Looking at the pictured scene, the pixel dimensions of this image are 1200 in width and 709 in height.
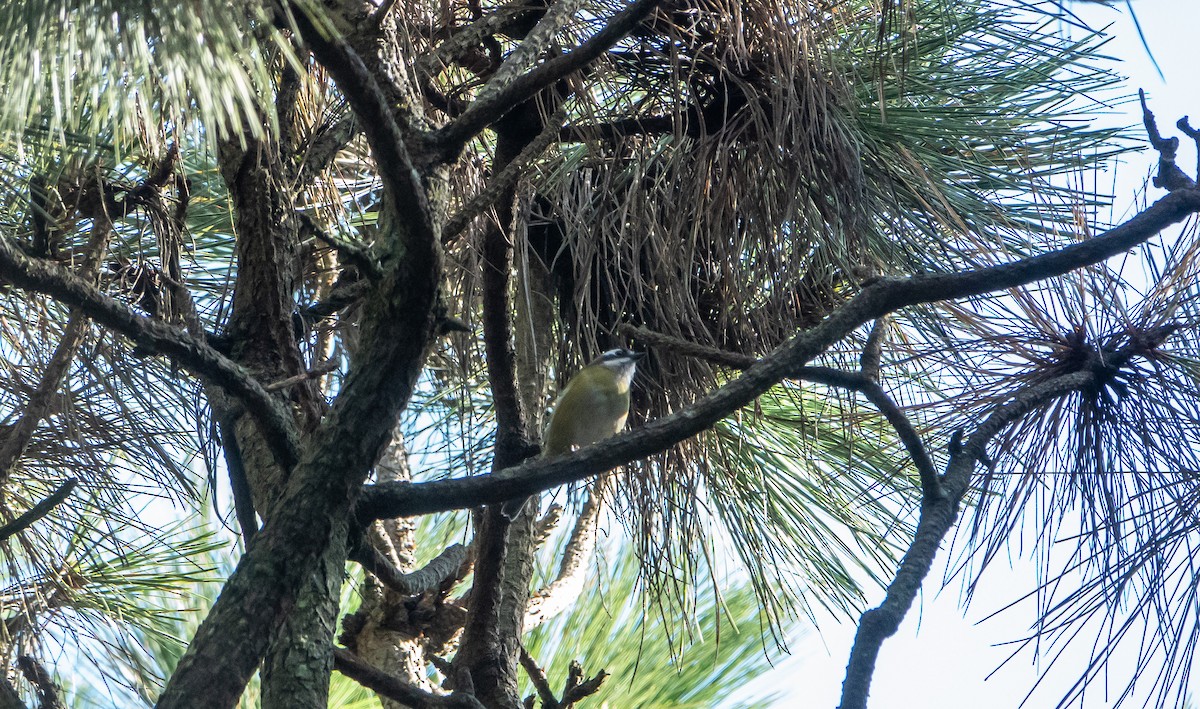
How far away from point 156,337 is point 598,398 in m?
1.38

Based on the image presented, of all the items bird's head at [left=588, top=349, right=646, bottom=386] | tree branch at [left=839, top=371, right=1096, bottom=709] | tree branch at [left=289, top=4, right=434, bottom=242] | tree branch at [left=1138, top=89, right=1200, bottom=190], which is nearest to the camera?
tree branch at [left=289, top=4, right=434, bottom=242]

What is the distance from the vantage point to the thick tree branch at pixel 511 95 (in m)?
1.47

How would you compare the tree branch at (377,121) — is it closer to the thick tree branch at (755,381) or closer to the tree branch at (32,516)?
the thick tree branch at (755,381)

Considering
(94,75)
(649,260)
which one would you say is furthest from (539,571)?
(94,75)

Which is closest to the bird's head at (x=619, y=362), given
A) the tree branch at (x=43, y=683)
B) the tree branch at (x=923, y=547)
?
the tree branch at (x=923, y=547)

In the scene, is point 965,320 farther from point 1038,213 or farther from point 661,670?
point 661,670

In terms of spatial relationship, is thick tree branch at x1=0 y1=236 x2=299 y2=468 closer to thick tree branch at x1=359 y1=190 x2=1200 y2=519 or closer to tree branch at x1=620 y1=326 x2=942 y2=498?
thick tree branch at x1=359 y1=190 x2=1200 y2=519

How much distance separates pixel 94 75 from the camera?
3.37 feet

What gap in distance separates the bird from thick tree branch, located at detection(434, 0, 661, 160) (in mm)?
1056

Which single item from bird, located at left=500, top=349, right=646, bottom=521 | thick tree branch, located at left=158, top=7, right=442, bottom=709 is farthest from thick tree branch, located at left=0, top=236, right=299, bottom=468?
bird, located at left=500, top=349, right=646, bottom=521

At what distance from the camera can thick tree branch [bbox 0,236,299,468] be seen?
1301mm

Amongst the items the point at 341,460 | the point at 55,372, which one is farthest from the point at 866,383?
the point at 55,372

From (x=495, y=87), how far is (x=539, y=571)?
8.12 ft

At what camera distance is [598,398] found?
8.61ft
